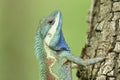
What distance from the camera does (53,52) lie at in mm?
2324

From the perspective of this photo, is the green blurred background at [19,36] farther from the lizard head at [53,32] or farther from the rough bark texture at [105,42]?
the rough bark texture at [105,42]

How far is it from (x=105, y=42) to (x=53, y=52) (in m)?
0.43

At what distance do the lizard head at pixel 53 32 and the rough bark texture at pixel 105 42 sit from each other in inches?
9.6

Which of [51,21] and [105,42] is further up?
[51,21]

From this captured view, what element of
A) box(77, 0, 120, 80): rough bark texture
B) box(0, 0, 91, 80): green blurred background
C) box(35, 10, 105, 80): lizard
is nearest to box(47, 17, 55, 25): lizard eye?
box(35, 10, 105, 80): lizard

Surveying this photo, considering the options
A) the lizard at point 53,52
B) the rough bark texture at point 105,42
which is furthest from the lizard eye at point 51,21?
the rough bark texture at point 105,42

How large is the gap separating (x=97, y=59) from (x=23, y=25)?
2.03 metres

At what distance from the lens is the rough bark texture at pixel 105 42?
76.9 inches

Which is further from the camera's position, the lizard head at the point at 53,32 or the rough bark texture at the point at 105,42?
the lizard head at the point at 53,32

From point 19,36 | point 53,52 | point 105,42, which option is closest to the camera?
point 105,42

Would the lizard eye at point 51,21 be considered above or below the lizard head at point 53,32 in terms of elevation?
above

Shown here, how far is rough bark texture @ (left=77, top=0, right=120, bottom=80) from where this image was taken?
1.95m

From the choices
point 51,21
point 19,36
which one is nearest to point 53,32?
point 51,21

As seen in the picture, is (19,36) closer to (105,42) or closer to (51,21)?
(51,21)
